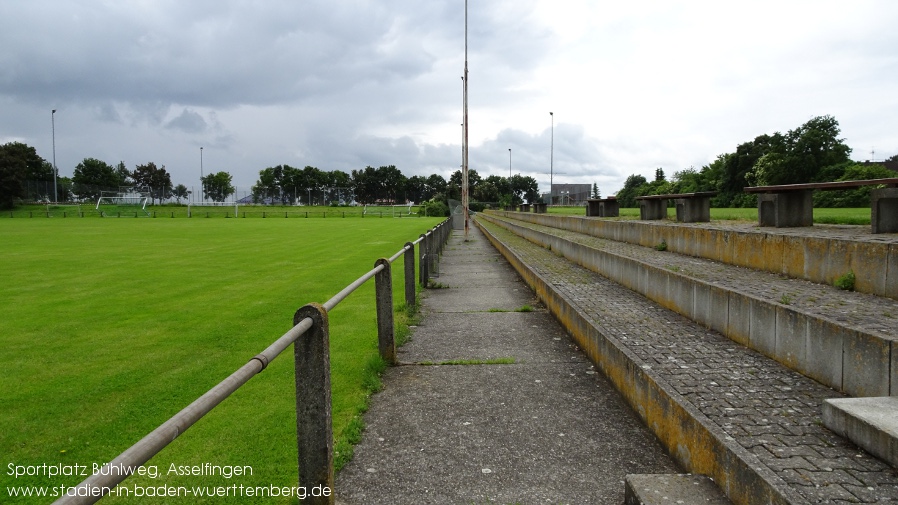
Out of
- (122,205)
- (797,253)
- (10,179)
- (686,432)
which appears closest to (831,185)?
(797,253)

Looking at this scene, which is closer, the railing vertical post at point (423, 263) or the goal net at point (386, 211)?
the railing vertical post at point (423, 263)

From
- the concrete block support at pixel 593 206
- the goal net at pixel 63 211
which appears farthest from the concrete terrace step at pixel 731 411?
the goal net at pixel 63 211

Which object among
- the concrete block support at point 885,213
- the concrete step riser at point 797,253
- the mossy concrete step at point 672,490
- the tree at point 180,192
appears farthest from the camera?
the tree at point 180,192

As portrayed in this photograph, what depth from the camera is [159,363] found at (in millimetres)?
5734

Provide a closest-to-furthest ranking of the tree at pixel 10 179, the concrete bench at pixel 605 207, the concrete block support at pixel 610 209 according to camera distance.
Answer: the concrete bench at pixel 605 207 < the concrete block support at pixel 610 209 < the tree at pixel 10 179

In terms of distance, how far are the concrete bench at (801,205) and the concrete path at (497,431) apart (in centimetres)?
328

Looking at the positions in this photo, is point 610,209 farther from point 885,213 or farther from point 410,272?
point 885,213

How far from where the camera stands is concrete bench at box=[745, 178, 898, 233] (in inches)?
231

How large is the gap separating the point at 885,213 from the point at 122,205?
88.8 meters

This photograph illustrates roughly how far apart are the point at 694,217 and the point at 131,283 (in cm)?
1044

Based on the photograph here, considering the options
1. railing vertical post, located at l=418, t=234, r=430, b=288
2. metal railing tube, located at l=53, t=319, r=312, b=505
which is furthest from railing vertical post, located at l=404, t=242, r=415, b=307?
metal railing tube, located at l=53, t=319, r=312, b=505

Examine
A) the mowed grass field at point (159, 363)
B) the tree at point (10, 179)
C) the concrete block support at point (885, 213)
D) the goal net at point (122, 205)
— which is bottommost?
the mowed grass field at point (159, 363)

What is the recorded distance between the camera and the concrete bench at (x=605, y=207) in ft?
56.9

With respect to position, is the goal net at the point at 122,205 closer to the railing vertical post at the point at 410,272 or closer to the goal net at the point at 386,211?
the goal net at the point at 386,211
